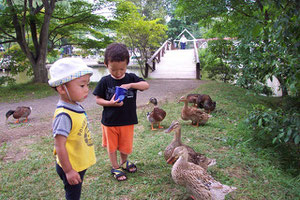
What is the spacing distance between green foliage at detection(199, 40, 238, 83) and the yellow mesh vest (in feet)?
28.4

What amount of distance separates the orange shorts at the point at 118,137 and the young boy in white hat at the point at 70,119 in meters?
0.88

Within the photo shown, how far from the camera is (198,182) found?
2469 millimetres

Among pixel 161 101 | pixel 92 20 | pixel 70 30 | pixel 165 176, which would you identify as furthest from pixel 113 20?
pixel 165 176

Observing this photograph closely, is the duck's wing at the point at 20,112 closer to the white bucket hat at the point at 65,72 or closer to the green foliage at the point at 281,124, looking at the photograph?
the white bucket hat at the point at 65,72

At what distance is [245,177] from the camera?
312 cm

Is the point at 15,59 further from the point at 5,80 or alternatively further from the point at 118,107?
the point at 118,107

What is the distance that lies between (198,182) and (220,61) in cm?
1115

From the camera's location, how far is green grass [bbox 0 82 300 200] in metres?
2.81

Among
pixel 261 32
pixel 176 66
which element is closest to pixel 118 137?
pixel 261 32

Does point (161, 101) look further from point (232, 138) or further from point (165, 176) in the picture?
point (165, 176)

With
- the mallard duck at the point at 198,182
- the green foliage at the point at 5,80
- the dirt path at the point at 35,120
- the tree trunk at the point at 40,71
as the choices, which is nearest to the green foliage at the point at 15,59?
the green foliage at the point at 5,80

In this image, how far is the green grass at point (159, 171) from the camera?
9.23 ft

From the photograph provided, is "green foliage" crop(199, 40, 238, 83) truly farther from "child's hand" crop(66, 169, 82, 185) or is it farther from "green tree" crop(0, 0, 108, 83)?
"child's hand" crop(66, 169, 82, 185)

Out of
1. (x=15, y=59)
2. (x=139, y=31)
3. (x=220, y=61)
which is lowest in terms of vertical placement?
(x=220, y=61)
